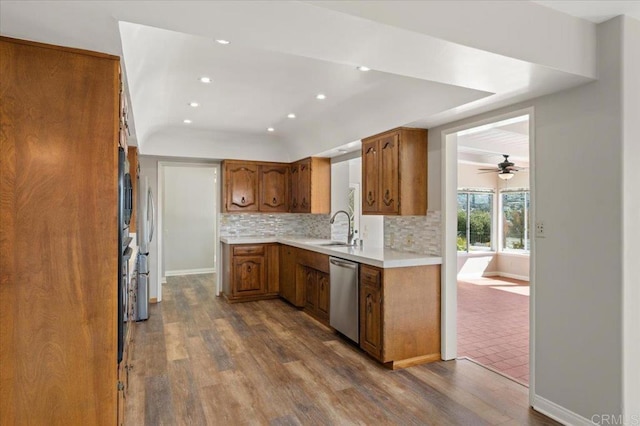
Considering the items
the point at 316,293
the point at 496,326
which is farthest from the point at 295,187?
the point at 496,326

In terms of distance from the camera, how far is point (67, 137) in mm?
1758

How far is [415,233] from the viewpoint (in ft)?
12.7

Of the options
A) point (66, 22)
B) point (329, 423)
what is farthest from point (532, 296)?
point (66, 22)

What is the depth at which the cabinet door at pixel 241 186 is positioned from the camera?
582 cm

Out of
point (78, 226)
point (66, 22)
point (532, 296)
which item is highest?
point (66, 22)

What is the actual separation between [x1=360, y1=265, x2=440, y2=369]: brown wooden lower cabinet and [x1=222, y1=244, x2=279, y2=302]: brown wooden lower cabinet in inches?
99.3

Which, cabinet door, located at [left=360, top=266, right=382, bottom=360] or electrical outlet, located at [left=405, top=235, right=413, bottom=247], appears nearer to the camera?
cabinet door, located at [left=360, top=266, right=382, bottom=360]

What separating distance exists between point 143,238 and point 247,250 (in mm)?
1492

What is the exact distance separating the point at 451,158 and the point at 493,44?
1.66 m

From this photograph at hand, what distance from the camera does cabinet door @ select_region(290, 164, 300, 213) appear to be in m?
5.90

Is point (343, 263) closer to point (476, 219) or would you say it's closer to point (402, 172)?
point (402, 172)

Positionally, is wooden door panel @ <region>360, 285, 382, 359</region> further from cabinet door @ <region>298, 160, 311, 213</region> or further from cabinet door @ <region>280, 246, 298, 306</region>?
cabinet door @ <region>298, 160, 311, 213</region>

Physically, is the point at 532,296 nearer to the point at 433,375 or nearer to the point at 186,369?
the point at 433,375

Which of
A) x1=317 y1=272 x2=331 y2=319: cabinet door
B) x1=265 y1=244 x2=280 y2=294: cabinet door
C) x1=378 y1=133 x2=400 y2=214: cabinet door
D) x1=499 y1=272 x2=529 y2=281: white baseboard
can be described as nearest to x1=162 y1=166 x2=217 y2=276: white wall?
x1=265 y1=244 x2=280 y2=294: cabinet door
